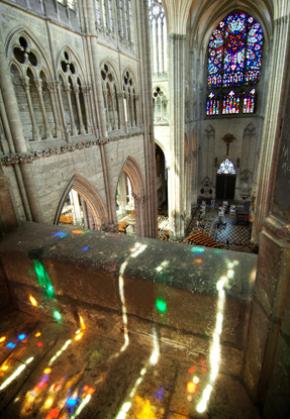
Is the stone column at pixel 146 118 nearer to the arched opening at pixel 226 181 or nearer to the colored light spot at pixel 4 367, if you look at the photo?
the colored light spot at pixel 4 367

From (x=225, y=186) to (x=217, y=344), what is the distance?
21.4 metres

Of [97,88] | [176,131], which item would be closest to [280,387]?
[97,88]

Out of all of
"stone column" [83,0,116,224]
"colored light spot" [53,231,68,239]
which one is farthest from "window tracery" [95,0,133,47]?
"colored light spot" [53,231,68,239]

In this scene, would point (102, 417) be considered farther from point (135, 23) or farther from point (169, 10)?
point (169, 10)

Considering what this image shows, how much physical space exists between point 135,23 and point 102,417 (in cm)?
1016

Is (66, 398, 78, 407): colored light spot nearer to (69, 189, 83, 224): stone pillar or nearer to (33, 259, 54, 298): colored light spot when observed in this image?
(33, 259, 54, 298): colored light spot

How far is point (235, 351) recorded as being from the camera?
166 cm

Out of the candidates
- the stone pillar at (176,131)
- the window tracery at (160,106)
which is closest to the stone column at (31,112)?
the stone pillar at (176,131)

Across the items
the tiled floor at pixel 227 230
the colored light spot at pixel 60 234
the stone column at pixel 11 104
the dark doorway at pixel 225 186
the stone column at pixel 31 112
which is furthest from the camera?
the dark doorway at pixel 225 186

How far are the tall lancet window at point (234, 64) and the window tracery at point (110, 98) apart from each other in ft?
51.2

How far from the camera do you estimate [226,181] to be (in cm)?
2159

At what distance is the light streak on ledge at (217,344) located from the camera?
1.50 meters

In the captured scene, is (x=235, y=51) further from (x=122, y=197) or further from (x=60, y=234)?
(x=60, y=234)

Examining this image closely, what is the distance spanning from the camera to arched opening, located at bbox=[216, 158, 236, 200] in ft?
69.8
